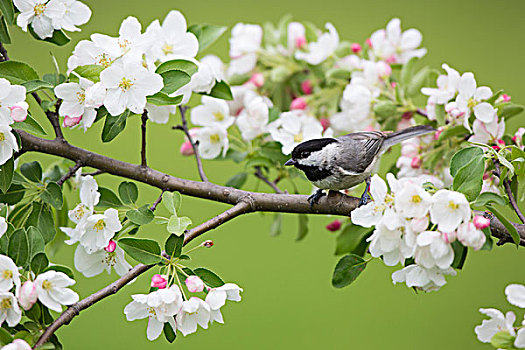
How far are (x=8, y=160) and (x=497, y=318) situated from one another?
534mm

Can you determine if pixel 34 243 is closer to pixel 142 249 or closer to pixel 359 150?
pixel 142 249

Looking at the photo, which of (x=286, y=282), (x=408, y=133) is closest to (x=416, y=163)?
(x=408, y=133)

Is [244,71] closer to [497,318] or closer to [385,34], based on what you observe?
[385,34]

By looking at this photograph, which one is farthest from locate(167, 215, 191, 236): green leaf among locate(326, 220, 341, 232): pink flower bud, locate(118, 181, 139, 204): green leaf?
locate(326, 220, 341, 232): pink flower bud

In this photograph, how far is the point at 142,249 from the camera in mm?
649

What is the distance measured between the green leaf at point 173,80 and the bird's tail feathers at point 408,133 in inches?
15.3

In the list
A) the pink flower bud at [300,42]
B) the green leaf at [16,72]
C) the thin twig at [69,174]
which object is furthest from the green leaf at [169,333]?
the pink flower bud at [300,42]

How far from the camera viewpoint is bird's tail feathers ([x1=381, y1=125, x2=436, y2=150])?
0.93 meters

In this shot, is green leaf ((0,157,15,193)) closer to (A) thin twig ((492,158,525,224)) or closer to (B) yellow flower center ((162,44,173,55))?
(B) yellow flower center ((162,44,173,55))

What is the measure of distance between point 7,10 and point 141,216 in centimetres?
29

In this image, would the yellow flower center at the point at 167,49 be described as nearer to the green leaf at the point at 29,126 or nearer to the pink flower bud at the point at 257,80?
the green leaf at the point at 29,126

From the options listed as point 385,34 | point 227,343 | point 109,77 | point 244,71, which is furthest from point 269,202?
point 227,343

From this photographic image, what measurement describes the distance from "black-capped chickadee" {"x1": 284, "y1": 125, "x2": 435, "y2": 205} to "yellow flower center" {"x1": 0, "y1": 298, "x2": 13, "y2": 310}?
0.39 m

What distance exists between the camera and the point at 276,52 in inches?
49.6
